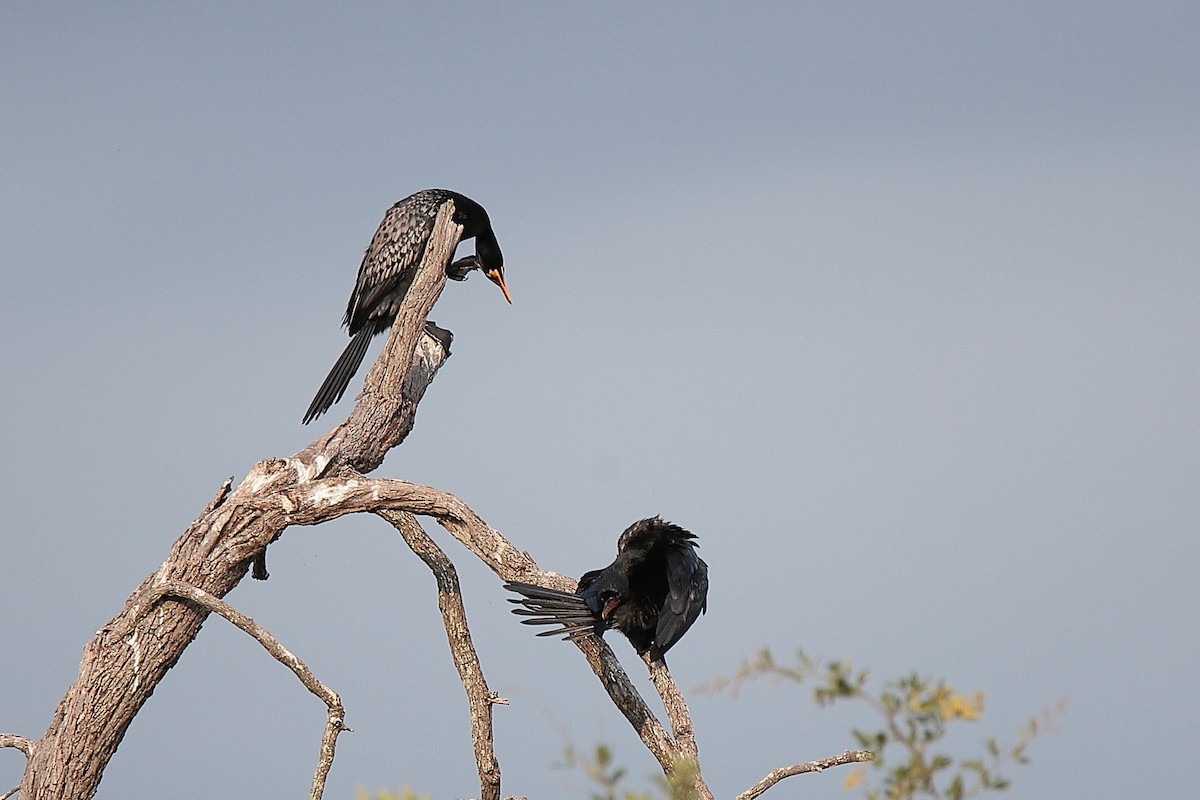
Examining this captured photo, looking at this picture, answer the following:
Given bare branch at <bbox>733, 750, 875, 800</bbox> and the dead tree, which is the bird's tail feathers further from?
bare branch at <bbox>733, 750, 875, 800</bbox>

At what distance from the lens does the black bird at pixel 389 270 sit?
5469mm

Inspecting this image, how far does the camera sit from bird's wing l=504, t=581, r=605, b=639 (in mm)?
3525

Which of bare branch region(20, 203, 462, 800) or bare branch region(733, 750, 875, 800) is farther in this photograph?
bare branch region(20, 203, 462, 800)

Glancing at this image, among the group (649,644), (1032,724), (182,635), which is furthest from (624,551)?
(1032,724)

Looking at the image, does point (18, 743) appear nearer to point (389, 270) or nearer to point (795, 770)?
point (389, 270)

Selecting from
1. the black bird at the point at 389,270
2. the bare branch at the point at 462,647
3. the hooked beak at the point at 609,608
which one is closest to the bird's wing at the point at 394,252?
the black bird at the point at 389,270

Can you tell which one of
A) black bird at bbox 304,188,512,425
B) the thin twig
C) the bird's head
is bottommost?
the thin twig

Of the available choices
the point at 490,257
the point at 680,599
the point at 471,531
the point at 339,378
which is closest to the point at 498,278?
the point at 490,257

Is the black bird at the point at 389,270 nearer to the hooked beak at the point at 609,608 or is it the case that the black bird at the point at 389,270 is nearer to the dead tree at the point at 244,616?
the dead tree at the point at 244,616

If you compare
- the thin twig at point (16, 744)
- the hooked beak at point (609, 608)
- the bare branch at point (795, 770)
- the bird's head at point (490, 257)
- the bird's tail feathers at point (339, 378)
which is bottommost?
the thin twig at point (16, 744)

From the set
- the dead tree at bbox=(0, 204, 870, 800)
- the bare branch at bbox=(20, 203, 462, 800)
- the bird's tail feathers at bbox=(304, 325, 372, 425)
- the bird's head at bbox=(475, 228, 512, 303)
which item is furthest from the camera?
the bird's head at bbox=(475, 228, 512, 303)

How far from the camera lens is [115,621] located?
4.38 m

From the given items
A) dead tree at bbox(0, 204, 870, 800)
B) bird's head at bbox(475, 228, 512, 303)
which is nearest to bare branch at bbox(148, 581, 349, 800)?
dead tree at bbox(0, 204, 870, 800)

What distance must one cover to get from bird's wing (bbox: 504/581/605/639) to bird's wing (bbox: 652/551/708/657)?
0.65ft
